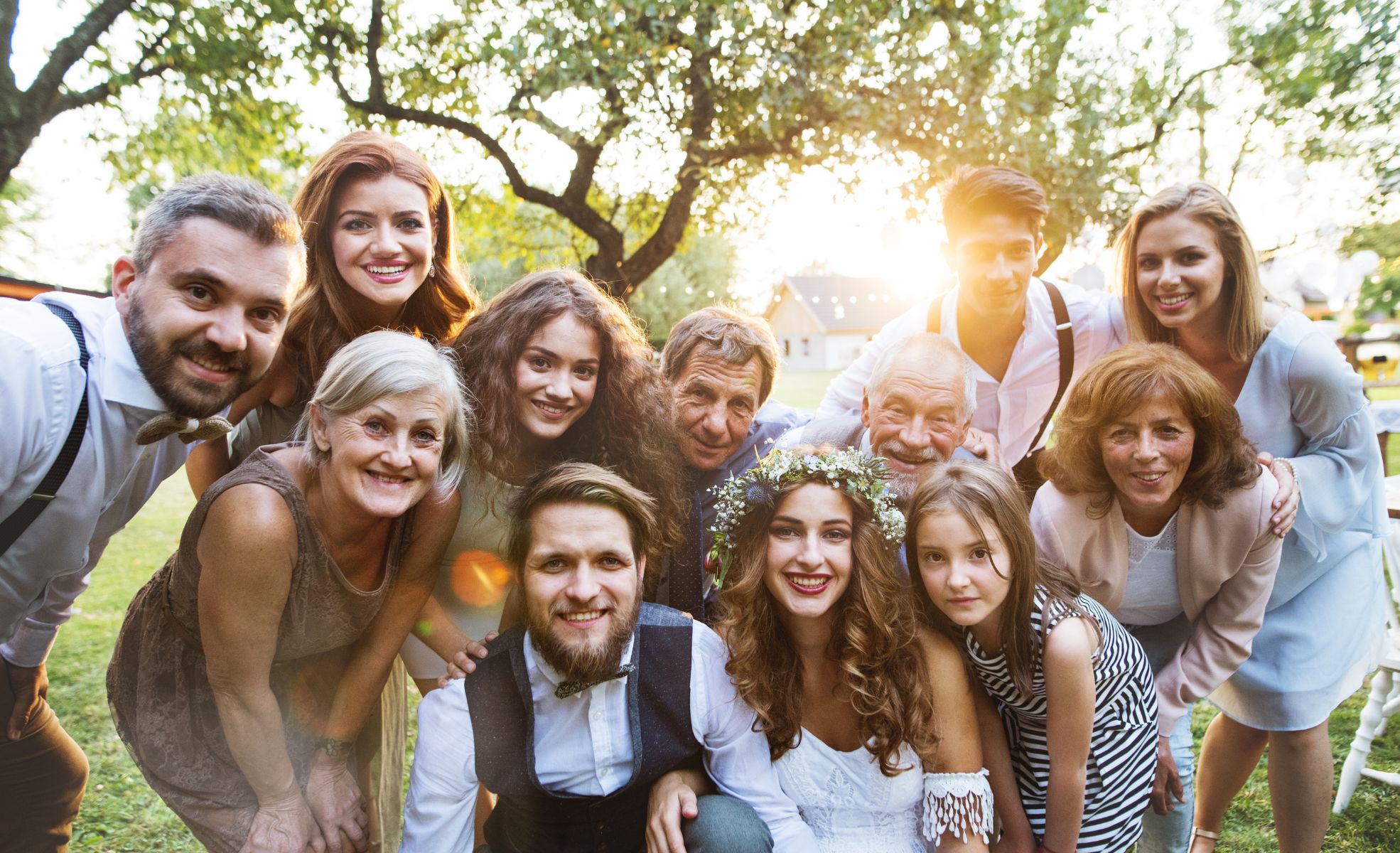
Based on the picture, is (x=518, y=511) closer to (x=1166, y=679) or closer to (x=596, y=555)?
(x=596, y=555)

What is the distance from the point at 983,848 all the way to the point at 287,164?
28.7ft

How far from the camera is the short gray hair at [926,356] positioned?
3.42 meters

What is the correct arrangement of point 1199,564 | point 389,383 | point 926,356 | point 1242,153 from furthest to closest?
point 1242,153
point 926,356
point 1199,564
point 389,383

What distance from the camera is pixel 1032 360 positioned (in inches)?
158

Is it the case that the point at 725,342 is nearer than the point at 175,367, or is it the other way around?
the point at 175,367

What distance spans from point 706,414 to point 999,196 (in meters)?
1.72

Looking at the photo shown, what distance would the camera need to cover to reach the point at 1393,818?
13.4ft

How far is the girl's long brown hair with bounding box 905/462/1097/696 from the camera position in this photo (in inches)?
111

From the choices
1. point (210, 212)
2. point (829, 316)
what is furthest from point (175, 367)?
point (829, 316)

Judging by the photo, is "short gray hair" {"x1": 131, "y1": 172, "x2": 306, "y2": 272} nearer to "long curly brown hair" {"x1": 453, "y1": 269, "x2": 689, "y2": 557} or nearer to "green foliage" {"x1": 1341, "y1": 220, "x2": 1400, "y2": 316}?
"long curly brown hair" {"x1": 453, "y1": 269, "x2": 689, "y2": 557}

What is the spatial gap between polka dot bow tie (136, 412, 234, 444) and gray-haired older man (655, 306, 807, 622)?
5.66 feet

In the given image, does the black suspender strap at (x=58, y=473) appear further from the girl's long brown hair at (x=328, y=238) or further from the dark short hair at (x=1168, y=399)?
the dark short hair at (x=1168, y=399)

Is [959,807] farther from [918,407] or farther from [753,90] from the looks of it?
[753,90]

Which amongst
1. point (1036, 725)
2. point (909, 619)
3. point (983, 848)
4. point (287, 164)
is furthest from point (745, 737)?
point (287, 164)
